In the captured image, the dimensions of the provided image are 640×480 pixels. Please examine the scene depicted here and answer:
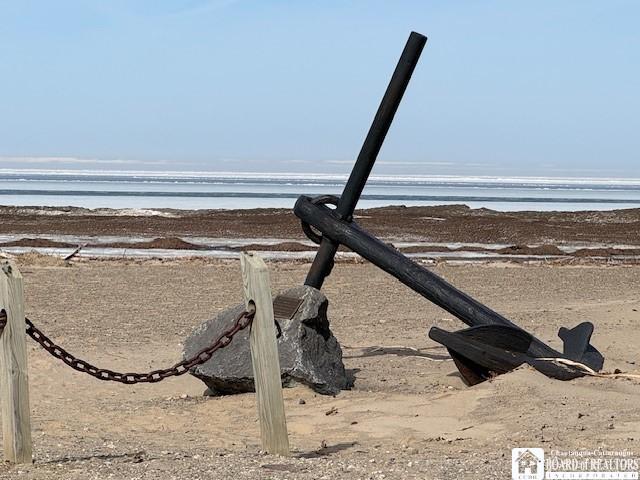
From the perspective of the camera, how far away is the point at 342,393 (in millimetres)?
7617

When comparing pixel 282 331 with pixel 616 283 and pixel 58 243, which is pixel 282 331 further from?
pixel 58 243

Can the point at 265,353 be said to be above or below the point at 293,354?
above

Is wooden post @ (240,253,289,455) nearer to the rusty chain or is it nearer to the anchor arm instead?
the rusty chain

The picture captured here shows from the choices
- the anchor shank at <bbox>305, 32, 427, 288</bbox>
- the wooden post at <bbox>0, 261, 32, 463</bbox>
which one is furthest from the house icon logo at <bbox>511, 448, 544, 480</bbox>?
Answer: the anchor shank at <bbox>305, 32, 427, 288</bbox>

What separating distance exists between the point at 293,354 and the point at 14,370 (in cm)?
268

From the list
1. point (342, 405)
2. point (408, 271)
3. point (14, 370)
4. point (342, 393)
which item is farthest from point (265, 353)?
point (408, 271)

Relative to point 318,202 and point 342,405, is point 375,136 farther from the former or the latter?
point 342,405

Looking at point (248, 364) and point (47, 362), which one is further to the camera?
point (47, 362)

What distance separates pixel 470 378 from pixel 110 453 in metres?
2.88

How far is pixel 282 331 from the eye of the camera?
7.68 meters

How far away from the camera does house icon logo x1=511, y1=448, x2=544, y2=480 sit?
5.05 meters

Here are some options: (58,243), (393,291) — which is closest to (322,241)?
(393,291)

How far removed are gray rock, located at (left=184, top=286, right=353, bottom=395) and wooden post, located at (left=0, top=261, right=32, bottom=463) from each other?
7.80 feet

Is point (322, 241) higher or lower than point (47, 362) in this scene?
higher
